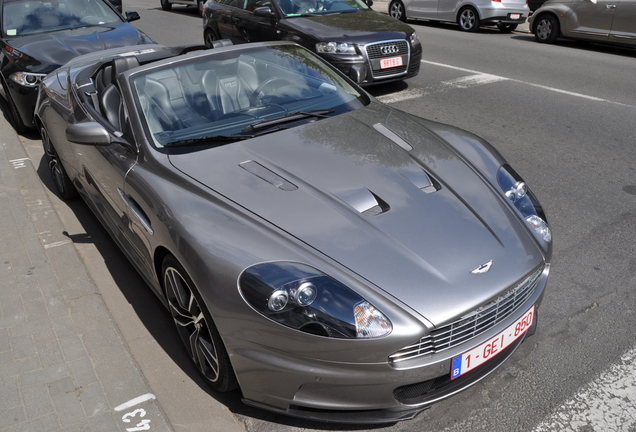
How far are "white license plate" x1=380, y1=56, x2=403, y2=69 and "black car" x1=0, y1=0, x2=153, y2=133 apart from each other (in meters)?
3.07

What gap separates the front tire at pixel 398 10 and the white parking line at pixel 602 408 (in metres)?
13.6

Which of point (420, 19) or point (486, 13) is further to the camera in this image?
point (420, 19)

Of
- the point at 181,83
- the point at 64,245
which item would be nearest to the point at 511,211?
the point at 181,83

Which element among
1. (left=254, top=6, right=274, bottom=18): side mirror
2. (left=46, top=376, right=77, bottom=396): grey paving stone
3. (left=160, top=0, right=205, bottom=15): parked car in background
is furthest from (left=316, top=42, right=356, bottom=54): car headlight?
(left=160, top=0, right=205, bottom=15): parked car in background

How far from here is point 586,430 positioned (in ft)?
8.97

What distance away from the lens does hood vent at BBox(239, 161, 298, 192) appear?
3092 mm

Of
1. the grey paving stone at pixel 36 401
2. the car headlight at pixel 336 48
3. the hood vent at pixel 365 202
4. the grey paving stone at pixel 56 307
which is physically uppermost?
the hood vent at pixel 365 202

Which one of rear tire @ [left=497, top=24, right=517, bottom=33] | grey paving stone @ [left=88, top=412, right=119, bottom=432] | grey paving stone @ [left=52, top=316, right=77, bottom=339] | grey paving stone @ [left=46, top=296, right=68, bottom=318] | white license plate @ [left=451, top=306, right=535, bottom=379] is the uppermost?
white license plate @ [left=451, top=306, right=535, bottom=379]

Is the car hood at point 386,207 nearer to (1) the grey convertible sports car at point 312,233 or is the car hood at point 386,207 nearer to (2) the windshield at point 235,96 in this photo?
(1) the grey convertible sports car at point 312,233

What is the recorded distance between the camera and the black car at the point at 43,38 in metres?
6.95

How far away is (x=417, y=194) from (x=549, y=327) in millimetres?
1189

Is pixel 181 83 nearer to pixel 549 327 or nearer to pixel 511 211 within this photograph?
A: pixel 511 211

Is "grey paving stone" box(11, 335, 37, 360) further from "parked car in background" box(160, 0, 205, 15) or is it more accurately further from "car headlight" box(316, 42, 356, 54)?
"parked car in background" box(160, 0, 205, 15)

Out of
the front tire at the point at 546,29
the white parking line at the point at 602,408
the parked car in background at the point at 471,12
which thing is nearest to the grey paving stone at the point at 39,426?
the white parking line at the point at 602,408
